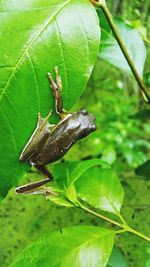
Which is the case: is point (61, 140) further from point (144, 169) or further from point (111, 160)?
point (111, 160)

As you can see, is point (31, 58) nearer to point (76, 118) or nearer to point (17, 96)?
point (17, 96)

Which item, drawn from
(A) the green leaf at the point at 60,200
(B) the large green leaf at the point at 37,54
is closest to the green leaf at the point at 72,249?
(A) the green leaf at the point at 60,200

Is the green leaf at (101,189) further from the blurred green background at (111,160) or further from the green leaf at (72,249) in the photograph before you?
the blurred green background at (111,160)

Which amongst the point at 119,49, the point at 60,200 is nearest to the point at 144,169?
the point at 119,49

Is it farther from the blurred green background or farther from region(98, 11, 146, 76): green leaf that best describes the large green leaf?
the blurred green background

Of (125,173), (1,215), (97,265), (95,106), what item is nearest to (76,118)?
(97,265)

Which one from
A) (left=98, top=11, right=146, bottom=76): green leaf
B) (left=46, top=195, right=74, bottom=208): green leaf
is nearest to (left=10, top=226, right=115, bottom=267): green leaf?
(left=46, top=195, right=74, bottom=208): green leaf
